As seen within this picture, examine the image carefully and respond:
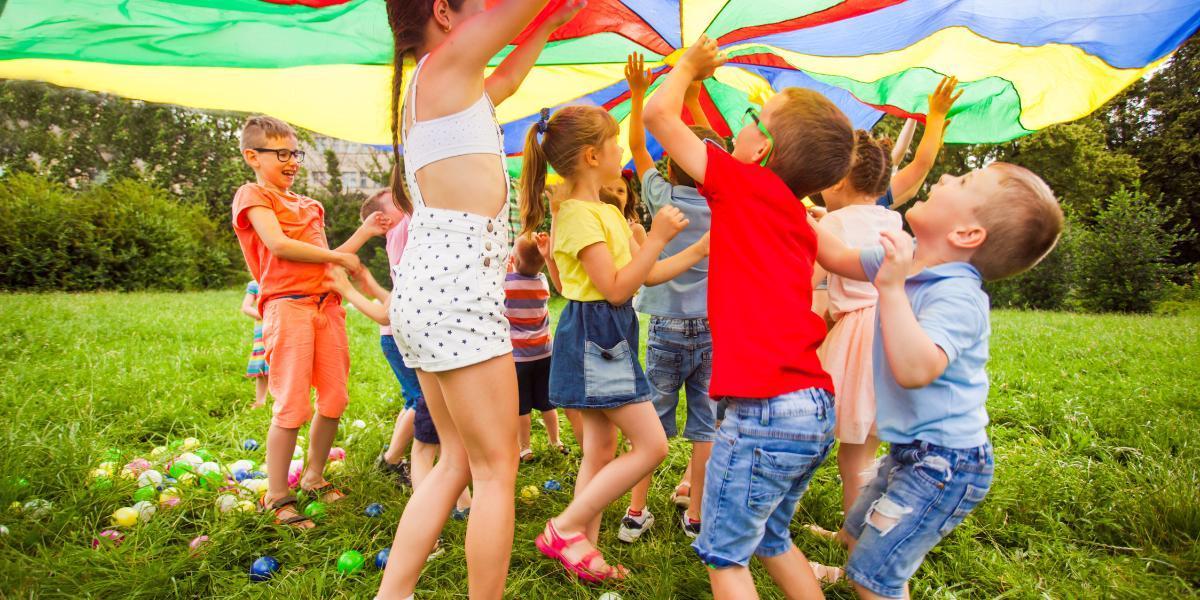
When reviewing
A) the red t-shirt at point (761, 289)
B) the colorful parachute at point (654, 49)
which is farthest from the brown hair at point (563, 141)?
the red t-shirt at point (761, 289)

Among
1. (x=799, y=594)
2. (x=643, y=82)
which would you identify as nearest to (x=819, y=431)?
(x=799, y=594)

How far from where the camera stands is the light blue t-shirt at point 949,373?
1616 mm

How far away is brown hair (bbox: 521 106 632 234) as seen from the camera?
240cm

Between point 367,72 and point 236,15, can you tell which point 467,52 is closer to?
point 236,15

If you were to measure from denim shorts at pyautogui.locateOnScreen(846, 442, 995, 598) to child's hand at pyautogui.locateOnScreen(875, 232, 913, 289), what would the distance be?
44 centimetres

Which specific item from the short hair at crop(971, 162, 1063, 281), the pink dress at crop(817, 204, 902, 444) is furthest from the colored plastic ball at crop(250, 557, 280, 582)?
the short hair at crop(971, 162, 1063, 281)

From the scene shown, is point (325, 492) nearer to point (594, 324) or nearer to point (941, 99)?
point (594, 324)

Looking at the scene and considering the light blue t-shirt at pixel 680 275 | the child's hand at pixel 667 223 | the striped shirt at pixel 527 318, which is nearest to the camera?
the child's hand at pixel 667 223

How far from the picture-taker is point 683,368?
8.99 ft

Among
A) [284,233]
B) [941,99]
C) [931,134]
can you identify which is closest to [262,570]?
[284,233]

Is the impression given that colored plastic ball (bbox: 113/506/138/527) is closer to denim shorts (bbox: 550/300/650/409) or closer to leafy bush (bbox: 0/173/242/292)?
denim shorts (bbox: 550/300/650/409)

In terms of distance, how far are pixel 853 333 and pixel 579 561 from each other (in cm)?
134

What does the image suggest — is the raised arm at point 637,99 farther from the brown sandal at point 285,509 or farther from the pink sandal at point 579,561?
the brown sandal at point 285,509

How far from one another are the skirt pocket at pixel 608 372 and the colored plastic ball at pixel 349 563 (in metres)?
1.10
